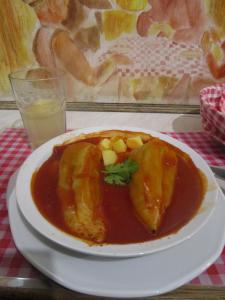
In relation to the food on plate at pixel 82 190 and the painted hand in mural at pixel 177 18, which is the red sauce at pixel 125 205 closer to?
the food on plate at pixel 82 190

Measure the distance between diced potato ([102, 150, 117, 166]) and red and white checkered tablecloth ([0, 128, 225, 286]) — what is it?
0.24 metres

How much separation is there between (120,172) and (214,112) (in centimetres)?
37

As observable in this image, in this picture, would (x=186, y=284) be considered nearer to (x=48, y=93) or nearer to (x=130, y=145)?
(x=130, y=145)

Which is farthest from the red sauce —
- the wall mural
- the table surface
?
the wall mural

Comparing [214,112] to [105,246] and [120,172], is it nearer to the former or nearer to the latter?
[120,172]

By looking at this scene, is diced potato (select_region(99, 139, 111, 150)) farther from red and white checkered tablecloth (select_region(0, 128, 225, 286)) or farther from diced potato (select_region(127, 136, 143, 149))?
red and white checkered tablecloth (select_region(0, 128, 225, 286))

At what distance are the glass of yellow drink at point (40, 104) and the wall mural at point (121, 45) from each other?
0.17 m

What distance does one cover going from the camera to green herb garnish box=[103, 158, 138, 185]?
549mm

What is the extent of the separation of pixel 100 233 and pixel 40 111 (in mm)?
485

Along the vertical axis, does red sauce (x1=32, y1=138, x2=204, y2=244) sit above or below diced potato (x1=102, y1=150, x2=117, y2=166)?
below

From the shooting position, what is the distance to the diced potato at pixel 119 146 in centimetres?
65

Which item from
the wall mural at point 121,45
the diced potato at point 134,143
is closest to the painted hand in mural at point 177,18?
the wall mural at point 121,45

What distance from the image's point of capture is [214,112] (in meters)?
0.75

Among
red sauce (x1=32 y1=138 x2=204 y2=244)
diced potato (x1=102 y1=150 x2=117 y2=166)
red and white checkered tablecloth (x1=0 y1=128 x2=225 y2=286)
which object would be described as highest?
diced potato (x1=102 y1=150 x2=117 y2=166)
